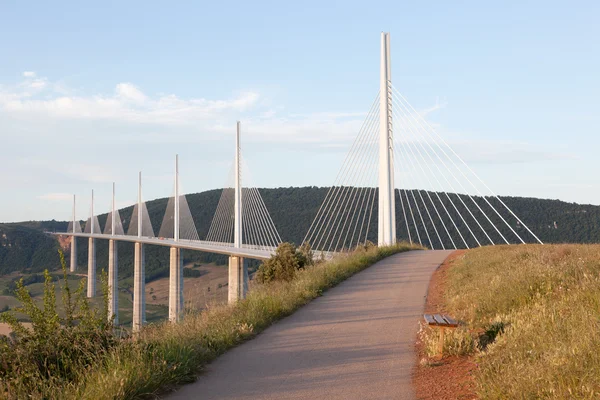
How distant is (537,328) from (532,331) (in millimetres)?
85

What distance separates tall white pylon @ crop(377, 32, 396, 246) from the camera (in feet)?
75.2

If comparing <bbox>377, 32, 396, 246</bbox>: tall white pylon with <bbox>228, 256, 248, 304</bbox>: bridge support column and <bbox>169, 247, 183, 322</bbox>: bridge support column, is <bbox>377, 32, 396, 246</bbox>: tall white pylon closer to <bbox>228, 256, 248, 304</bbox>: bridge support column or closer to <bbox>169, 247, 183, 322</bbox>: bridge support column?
<bbox>228, 256, 248, 304</bbox>: bridge support column

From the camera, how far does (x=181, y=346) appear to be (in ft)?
21.6

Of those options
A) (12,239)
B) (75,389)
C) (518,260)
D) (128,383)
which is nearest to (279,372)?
(128,383)

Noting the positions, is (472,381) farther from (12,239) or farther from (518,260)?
(12,239)

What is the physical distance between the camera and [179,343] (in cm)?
674

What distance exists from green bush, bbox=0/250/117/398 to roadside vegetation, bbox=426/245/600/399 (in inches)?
149

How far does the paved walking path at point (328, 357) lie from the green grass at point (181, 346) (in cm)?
18

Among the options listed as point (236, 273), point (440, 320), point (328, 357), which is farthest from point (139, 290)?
point (440, 320)

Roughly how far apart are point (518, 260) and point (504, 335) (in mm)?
7237

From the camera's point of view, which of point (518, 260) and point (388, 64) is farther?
point (388, 64)

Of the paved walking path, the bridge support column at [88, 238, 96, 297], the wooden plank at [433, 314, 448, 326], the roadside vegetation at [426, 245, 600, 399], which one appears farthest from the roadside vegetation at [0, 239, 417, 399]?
the bridge support column at [88, 238, 96, 297]

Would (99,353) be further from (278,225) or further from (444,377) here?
(278,225)

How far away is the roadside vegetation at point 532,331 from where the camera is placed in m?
4.62
